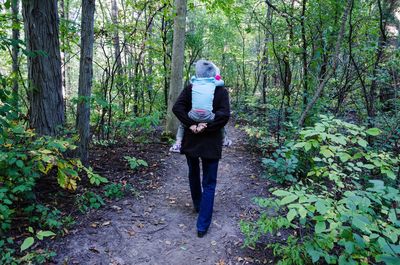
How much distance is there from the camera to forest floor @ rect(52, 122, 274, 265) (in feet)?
10.9

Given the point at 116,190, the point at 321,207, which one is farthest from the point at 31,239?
the point at 321,207

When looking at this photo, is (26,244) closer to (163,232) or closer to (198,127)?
(163,232)

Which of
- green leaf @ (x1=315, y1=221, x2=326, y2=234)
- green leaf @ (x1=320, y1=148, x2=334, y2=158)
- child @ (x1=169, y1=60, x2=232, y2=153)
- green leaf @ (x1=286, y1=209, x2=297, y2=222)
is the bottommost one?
green leaf @ (x1=315, y1=221, x2=326, y2=234)

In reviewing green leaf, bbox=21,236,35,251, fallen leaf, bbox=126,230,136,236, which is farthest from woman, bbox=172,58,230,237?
green leaf, bbox=21,236,35,251

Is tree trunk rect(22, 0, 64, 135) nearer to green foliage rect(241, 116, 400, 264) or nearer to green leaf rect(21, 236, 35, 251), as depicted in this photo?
green leaf rect(21, 236, 35, 251)

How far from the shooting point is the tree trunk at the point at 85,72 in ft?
14.9

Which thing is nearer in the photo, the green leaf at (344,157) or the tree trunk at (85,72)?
the green leaf at (344,157)

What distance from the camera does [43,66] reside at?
13.5 ft

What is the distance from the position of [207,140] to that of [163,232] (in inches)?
55.9

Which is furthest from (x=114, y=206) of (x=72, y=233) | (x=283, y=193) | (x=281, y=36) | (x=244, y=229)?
(x=281, y=36)

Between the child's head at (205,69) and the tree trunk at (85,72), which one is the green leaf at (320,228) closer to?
the child's head at (205,69)

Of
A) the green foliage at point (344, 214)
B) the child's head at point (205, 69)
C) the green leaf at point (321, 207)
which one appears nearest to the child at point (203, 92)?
the child's head at point (205, 69)

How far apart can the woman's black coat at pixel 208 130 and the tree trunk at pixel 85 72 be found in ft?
5.23

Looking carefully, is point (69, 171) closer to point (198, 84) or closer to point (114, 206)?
point (114, 206)
